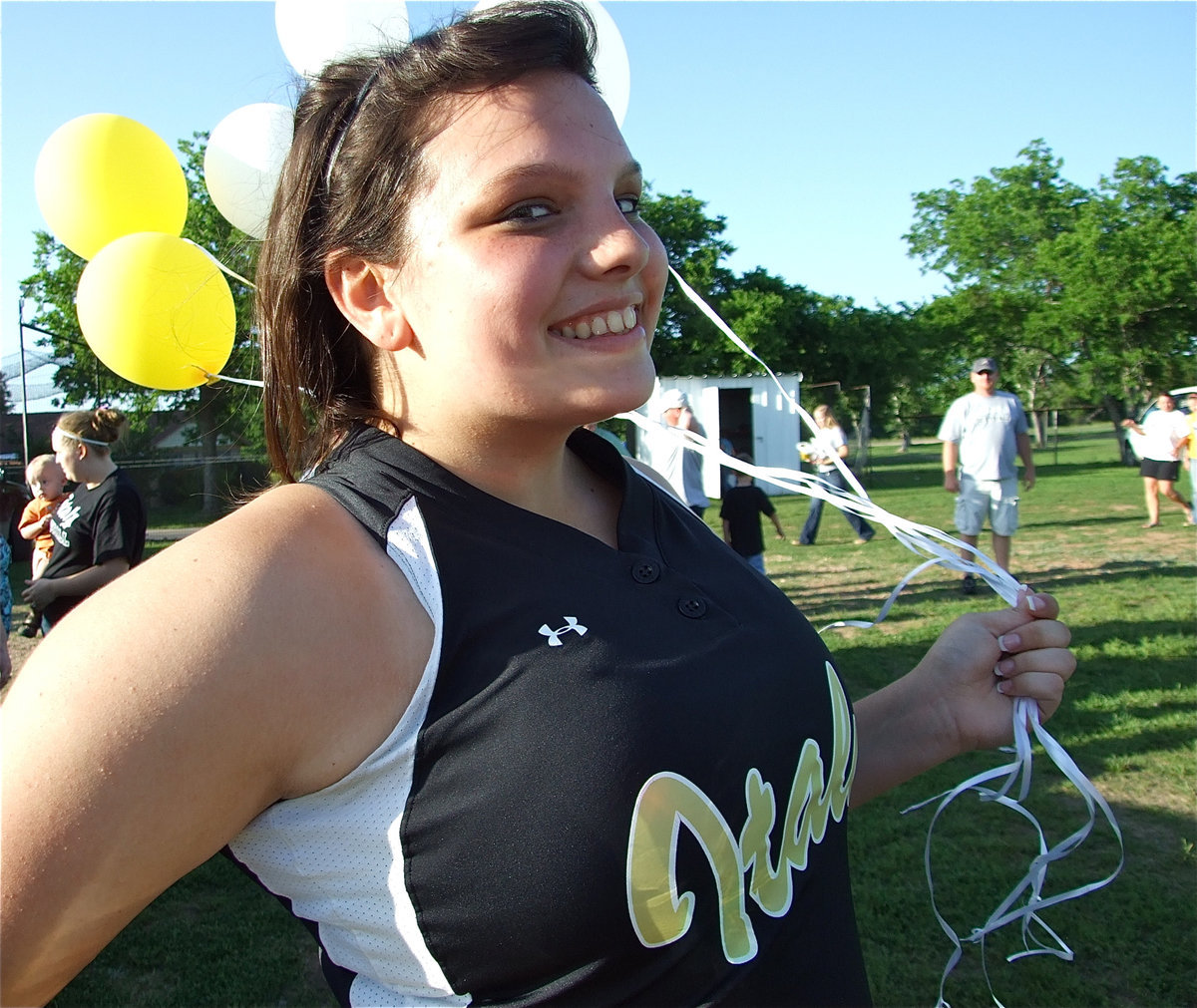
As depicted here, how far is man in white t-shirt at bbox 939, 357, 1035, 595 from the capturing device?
Answer: 24.4 ft

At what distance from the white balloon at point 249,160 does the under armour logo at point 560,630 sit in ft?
3.96

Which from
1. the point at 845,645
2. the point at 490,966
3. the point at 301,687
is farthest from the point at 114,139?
the point at 845,645

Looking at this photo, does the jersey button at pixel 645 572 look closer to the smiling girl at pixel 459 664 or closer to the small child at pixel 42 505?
the smiling girl at pixel 459 664

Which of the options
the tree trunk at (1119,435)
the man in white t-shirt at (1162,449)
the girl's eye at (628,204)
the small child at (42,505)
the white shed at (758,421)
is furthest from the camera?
the tree trunk at (1119,435)

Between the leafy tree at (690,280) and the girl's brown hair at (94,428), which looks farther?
the leafy tree at (690,280)

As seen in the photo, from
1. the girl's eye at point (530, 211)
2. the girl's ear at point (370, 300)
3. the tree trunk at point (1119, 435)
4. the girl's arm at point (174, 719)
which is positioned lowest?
the tree trunk at point (1119, 435)

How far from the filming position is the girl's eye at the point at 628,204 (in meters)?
1.26

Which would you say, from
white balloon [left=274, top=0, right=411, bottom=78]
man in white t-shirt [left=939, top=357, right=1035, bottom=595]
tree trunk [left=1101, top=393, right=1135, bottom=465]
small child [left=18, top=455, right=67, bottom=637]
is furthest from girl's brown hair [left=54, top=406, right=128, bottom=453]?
tree trunk [left=1101, top=393, right=1135, bottom=465]

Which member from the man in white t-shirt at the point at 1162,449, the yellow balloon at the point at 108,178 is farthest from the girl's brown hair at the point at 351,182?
the man in white t-shirt at the point at 1162,449

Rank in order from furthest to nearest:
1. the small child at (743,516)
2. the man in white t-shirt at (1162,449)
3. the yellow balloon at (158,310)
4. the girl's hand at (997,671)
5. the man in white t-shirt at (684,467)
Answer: the man in white t-shirt at (1162,449) < the man in white t-shirt at (684,467) < the small child at (743,516) < the yellow balloon at (158,310) < the girl's hand at (997,671)

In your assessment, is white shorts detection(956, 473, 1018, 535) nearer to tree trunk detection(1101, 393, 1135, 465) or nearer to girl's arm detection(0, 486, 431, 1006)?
girl's arm detection(0, 486, 431, 1006)

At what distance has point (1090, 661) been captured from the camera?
589cm

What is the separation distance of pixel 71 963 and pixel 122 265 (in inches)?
56.2

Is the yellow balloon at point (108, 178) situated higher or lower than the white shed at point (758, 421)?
higher
